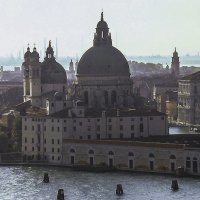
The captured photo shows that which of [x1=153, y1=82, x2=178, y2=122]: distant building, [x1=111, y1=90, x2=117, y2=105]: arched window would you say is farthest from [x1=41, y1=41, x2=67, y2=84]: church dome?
[x1=153, y1=82, x2=178, y2=122]: distant building

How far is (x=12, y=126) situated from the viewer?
77688 mm

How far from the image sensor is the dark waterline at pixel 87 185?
53250 millimetres

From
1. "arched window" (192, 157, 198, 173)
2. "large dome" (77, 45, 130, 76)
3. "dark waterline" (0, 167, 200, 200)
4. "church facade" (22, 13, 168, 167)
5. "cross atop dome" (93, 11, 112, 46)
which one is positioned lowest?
"dark waterline" (0, 167, 200, 200)

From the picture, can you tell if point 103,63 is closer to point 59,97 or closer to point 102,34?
point 102,34

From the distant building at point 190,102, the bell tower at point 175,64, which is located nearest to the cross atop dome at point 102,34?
the distant building at point 190,102

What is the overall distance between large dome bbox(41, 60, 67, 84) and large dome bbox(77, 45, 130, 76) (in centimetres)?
319

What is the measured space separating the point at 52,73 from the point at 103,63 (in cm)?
513

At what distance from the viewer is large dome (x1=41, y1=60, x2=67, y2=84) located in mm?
82375

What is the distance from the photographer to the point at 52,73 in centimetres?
8256

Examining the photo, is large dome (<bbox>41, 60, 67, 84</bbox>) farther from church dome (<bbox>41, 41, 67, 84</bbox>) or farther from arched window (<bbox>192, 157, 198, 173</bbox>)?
arched window (<bbox>192, 157, 198, 173</bbox>)

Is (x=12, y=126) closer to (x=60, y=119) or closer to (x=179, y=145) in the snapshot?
(x=60, y=119)

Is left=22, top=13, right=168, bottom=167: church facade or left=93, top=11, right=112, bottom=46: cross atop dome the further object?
left=93, top=11, right=112, bottom=46: cross atop dome

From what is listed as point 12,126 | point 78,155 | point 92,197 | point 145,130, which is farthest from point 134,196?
point 12,126

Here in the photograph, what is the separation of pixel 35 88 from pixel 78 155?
17150 millimetres
